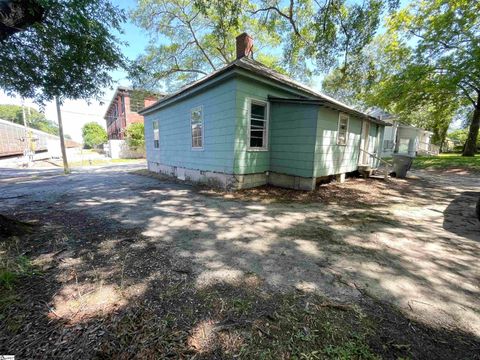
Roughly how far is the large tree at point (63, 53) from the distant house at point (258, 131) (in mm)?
3296

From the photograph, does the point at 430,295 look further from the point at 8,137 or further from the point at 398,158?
the point at 8,137

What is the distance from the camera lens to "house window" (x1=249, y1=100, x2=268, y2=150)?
7.75 m

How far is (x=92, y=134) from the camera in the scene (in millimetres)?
66312

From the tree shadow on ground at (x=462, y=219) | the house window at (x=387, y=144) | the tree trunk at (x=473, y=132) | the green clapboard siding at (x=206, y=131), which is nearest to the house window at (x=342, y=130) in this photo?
the tree shadow on ground at (x=462, y=219)

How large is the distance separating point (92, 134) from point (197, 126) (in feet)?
242

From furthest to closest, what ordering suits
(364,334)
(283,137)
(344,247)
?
(283,137), (344,247), (364,334)

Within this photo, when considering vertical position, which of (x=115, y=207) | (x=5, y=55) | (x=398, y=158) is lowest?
(x=115, y=207)

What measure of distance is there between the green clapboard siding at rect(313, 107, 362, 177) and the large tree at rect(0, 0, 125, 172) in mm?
6360

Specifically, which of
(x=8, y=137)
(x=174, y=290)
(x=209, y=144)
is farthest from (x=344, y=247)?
(x=8, y=137)

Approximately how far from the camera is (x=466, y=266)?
2.91 meters

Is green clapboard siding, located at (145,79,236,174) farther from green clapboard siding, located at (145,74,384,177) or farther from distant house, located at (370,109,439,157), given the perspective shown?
distant house, located at (370,109,439,157)

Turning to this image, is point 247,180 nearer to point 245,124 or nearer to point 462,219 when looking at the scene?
point 245,124

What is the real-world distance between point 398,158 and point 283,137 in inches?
274

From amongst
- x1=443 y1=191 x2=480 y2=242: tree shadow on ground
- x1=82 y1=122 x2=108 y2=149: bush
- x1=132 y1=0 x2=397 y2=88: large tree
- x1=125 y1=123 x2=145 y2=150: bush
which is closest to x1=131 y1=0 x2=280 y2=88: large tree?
x1=132 y1=0 x2=397 y2=88: large tree
